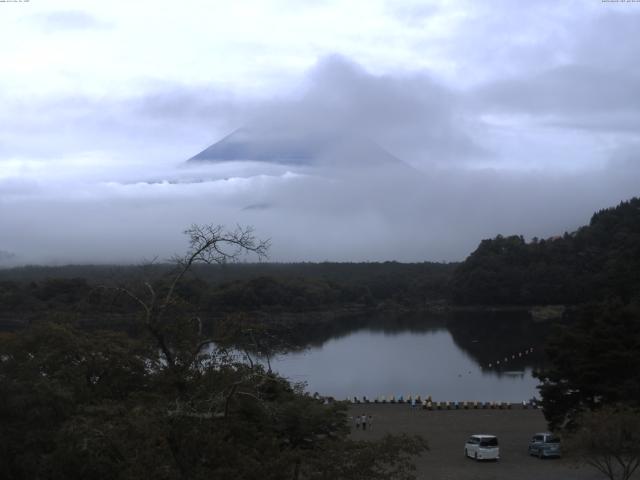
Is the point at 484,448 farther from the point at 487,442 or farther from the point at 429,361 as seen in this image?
the point at 429,361

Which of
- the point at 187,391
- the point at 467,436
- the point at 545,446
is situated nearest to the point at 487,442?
the point at 545,446

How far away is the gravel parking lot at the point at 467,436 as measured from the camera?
1480 cm

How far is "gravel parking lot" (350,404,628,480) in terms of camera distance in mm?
14797

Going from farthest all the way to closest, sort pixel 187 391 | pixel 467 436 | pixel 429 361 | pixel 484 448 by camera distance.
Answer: pixel 429 361 → pixel 467 436 → pixel 484 448 → pixel 187 391

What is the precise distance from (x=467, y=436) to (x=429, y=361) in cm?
2396

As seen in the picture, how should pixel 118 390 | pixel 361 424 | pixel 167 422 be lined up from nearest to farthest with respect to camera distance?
1. pixel 167 422
2. pixel 118 390
3. pixel 361 424

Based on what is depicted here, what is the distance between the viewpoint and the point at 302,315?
70.8 meters

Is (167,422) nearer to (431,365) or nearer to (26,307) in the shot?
(431,365)

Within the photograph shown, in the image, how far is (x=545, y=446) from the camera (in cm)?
1630

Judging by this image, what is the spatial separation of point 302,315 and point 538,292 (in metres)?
24.5

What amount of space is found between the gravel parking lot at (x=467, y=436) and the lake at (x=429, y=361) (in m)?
2.99

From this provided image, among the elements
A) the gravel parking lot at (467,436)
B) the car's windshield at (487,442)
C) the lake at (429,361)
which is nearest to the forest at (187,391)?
the gravel parking lot at (467,436)

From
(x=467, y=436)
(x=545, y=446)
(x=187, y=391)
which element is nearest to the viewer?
(x=187, y=391)

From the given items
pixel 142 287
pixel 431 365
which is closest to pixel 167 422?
pixel 142 287
